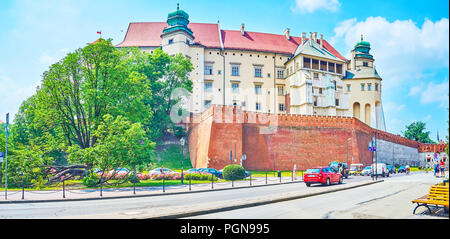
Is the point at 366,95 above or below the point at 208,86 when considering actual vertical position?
below

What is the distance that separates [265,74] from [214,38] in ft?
40.9

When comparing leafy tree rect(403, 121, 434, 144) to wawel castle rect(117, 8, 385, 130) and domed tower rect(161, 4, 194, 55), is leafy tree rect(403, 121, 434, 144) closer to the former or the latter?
wawel castle rect(117, 8, 385, 130)

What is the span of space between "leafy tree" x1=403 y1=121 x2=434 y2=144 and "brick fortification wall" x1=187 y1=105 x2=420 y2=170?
5720 cm

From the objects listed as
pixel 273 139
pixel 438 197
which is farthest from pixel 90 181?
pixel 273 139

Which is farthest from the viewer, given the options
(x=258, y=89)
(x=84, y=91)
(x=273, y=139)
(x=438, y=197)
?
(x=258, y=89)

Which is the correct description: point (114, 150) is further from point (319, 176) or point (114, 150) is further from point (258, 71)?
point (258, 71)

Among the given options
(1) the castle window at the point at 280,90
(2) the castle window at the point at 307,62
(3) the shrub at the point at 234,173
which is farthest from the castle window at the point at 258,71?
(3) the shrub at the point at 234,173

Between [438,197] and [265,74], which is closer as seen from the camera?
[438,197]

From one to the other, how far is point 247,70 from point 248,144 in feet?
86.6

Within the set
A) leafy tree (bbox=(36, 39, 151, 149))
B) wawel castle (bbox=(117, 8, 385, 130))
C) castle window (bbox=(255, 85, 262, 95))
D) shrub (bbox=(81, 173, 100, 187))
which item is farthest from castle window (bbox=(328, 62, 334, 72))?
shrub (bbox=(81, 173, 100, 187))

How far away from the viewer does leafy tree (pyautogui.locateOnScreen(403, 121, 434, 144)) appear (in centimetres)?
9981

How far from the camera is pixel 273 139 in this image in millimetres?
47031
